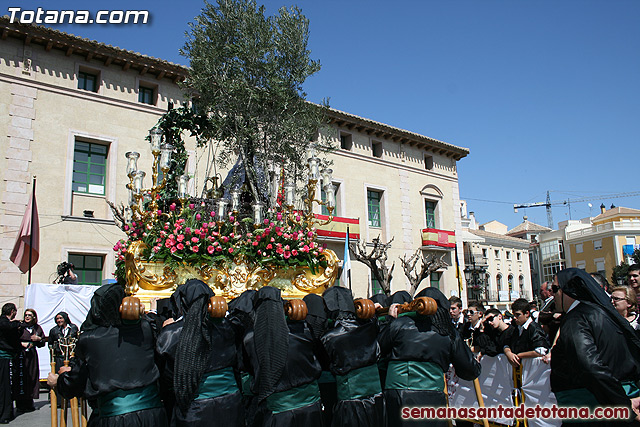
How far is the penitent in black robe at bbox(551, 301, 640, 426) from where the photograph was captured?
312 centimetres

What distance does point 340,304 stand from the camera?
4.54m

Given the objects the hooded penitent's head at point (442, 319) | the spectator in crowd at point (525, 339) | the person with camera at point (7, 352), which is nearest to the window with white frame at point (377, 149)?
the spectator in crowd at point (525, 339)

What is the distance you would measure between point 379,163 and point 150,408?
2265 centimetres

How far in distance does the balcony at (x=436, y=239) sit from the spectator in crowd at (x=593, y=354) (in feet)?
75.2

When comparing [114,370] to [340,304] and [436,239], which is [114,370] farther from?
[436,239]

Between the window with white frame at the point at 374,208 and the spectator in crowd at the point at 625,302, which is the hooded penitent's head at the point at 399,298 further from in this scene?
the window with white frame at the point at 374,208

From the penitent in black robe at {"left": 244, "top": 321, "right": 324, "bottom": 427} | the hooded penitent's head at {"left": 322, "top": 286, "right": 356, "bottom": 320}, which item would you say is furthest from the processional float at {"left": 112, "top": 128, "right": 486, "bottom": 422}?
the penitent in black robe at {"left": 244, "top": 321, "right": 324, "bottom": 427}

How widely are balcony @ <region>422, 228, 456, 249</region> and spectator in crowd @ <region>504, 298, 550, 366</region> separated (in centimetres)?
1978

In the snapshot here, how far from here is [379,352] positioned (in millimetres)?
4637

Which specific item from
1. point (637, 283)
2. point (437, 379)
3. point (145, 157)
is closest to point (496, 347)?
point (637, 283)

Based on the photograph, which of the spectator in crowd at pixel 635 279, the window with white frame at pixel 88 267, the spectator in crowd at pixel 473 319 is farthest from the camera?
the window with white frame at pixel 88 267

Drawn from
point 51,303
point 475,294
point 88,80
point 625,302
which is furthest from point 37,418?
point 475,294

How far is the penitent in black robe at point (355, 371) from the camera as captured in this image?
4.39 metres

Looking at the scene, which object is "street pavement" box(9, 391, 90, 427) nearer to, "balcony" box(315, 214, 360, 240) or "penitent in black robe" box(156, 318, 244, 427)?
"penitent in black robe" box(156, 318, 244, 427)
